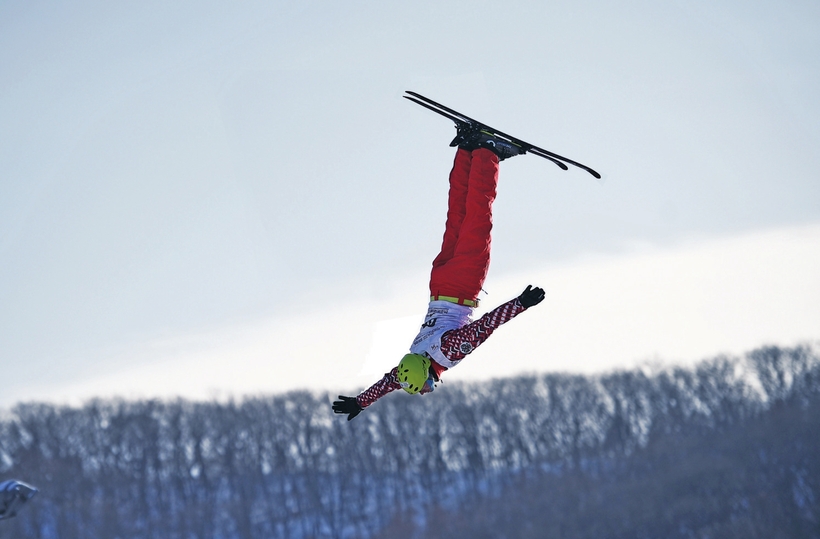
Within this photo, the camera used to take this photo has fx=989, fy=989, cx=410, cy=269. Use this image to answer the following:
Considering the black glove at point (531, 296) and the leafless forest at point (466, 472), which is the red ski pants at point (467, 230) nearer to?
the black glove at point (531, 296)

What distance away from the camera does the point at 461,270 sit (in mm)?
9742

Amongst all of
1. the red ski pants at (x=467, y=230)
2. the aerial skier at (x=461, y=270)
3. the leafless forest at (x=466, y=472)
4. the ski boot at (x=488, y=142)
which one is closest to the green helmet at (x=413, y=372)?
the aerial skier at (x=461, y=270)

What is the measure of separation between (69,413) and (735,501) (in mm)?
A: 37361

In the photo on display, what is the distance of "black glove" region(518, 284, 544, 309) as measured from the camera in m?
9.03

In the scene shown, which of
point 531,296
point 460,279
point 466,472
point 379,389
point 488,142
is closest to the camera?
point 531,296

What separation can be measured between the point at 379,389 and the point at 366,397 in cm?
17

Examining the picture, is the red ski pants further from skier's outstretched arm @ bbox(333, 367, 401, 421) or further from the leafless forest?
the leafless forest

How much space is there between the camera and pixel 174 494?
2202 inches

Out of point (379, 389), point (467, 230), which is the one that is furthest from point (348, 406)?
point (467, 230)

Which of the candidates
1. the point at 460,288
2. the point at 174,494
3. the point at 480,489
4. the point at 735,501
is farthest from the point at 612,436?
the point at 460,288

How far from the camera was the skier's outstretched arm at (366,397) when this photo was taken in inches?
398

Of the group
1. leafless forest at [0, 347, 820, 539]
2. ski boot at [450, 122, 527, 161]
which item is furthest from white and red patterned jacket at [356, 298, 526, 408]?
leafless forest at [0, 347, 820, 539]

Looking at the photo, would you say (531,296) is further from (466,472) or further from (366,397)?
(466,472)

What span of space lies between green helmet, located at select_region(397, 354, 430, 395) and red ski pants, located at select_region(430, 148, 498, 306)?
707 millimetres
